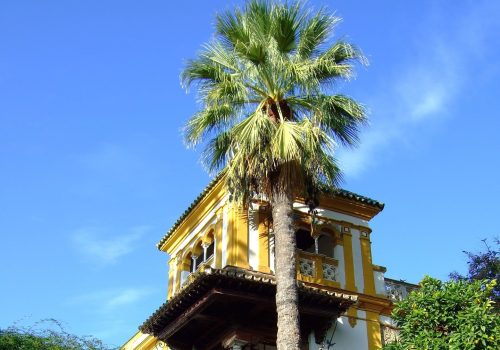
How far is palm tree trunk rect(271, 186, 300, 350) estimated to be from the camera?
12.0 m

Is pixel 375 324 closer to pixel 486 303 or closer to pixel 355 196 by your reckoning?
pixel 355 196

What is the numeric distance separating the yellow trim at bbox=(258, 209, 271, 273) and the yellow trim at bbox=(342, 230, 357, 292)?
235 centimetres

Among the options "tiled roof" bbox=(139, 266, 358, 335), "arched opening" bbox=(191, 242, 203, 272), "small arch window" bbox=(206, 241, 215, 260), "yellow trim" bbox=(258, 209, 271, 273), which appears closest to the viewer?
"tiled roof" bbox=(139, 266, 358, 335)

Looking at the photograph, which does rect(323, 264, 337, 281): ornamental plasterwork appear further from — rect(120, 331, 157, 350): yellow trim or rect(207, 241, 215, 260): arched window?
rect(120, 331, 157, 350): yellow trim

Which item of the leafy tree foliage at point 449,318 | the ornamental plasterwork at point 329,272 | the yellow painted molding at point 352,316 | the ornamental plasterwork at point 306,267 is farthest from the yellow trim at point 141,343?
the leafy tree foliage at point 449,318

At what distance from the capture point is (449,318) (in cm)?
1400

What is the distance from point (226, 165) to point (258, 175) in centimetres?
139

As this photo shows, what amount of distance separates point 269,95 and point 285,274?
388 cm

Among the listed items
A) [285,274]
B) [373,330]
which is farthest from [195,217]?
[285,274]

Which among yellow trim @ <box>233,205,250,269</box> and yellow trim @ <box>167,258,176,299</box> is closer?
yellow trim @ <box>233,205,250,269</box>

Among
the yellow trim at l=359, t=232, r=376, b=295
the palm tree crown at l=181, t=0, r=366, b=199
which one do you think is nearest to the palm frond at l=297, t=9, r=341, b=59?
the palm tree crown at l=181, t=0, r=366, b=199

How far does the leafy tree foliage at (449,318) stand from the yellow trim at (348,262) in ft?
12.1

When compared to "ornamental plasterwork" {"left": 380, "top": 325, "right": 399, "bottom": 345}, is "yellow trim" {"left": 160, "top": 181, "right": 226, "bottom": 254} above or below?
above

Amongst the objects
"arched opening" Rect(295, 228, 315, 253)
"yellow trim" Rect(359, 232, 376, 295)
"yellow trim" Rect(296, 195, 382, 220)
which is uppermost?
"yellow trim" Rect(296, 195, 382, 220)
